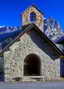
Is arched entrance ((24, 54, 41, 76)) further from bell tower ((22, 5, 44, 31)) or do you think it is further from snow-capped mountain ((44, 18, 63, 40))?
snow-capped mountain ((44, 18, 63, 40))

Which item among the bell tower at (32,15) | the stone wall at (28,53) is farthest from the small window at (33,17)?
the stone wall at (28,53)

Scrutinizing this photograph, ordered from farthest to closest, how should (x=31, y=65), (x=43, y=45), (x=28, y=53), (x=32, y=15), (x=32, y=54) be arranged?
(x=32, y=15), (x=31, y=65), (x=43, y=45), (x=32, y=54), (x=28, y=53)

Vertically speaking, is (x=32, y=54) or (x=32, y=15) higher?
(x=32, y=15)

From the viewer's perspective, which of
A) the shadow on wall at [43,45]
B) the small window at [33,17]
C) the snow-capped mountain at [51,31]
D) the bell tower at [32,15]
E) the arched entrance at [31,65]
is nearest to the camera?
the shadow on wall at [43,45]

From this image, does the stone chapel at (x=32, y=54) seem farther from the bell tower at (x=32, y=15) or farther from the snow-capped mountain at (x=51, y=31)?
the snow-capped mountain at (x=51, y=31)

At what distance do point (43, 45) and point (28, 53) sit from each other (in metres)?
1.84

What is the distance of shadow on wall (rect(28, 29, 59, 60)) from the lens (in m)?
24.7

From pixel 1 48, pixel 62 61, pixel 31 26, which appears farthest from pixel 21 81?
pixel 62 61

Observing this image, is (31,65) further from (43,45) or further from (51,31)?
(51,31)

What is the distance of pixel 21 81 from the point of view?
2327 centimetres

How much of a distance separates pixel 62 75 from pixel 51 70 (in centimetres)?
337

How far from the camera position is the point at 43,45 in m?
25.1

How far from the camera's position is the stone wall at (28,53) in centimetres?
2334

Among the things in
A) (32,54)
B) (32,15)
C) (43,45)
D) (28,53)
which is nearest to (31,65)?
(32,54)
